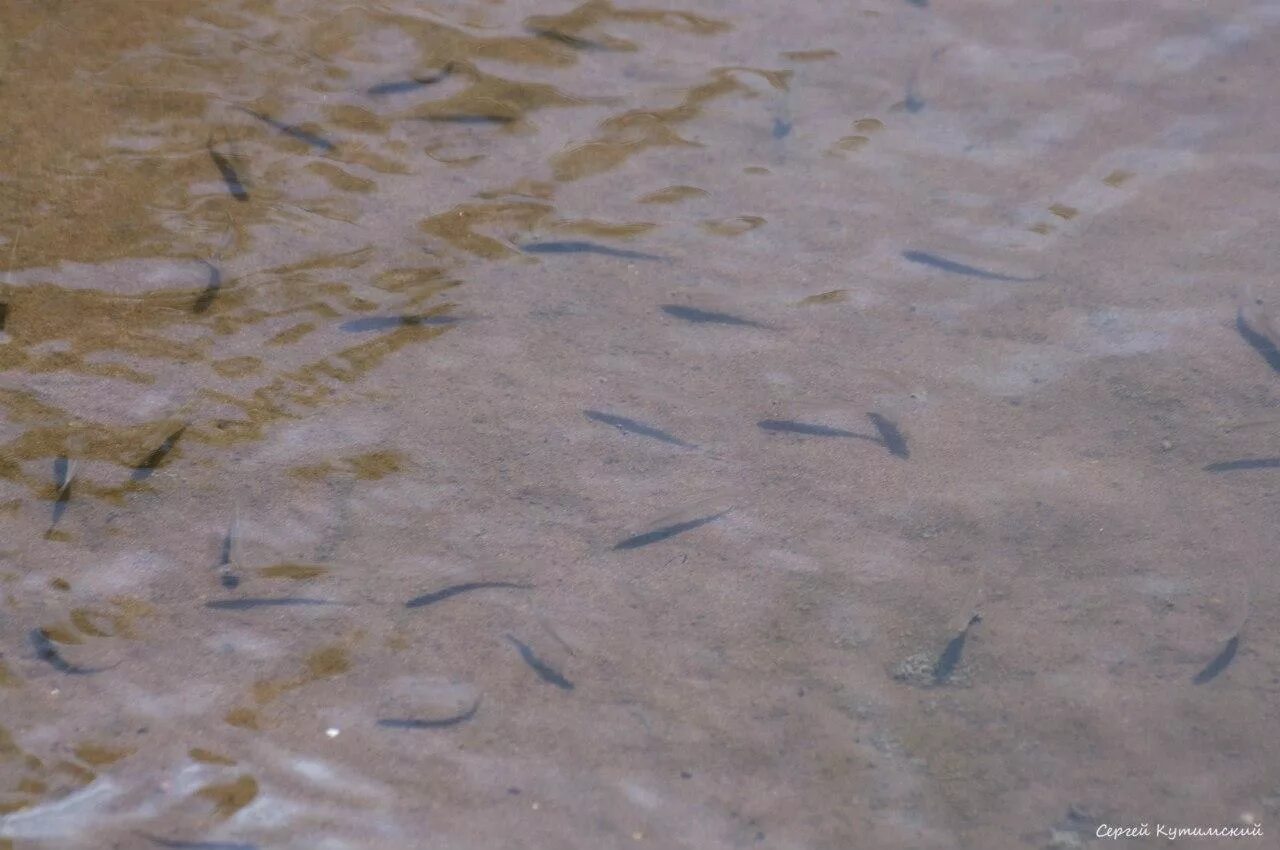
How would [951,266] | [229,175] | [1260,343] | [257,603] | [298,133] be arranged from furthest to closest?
[298,133], [229,175], [951,266], [1260,343], [257,603]

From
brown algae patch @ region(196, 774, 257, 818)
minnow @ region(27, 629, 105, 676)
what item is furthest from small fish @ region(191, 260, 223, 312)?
brown algae patch @ region(196, 774, 257, 818)

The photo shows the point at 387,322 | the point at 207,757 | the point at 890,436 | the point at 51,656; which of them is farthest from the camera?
the point at 387,322

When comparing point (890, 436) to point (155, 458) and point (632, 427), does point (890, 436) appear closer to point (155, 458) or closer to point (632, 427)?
point (632, 427)

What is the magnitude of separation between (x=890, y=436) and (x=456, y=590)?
1.47 metres

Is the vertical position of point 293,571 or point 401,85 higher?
point 401,85

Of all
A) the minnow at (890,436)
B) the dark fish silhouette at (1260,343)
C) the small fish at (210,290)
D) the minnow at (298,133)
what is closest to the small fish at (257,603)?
the small fish at (210,290)

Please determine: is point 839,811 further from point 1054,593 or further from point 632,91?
point 632,91

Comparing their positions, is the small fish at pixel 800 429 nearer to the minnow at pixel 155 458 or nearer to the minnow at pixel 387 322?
the minnow at pixel 387 322

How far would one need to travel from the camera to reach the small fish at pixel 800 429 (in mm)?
3672

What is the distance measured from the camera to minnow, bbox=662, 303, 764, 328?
4062mm

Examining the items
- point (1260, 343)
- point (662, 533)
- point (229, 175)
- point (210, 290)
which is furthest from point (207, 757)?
point (1260, 343)

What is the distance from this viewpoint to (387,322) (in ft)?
13.2

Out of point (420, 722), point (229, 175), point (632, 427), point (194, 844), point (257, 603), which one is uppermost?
point (229, 175)

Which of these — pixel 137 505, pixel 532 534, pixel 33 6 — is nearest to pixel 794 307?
pixel 532 534
